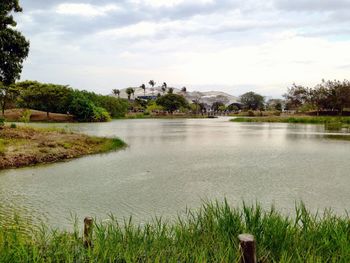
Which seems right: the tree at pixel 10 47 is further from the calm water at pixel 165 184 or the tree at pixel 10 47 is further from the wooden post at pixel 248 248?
the wooden post at pixel 248 248

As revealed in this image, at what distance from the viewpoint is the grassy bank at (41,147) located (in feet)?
51.3

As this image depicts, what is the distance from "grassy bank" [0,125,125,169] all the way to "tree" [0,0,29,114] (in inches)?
128

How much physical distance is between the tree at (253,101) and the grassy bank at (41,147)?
104 m

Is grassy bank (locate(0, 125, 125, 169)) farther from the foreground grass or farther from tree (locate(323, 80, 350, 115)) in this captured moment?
tree (locate(323, 80, 350, 115))

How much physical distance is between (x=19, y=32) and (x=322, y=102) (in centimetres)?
5585

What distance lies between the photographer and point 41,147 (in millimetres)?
17797

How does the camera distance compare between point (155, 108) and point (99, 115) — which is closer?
point (99, 115)

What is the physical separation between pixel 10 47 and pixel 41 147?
24.4 feet

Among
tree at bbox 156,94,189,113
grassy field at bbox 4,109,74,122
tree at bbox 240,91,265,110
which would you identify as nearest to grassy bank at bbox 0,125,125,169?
grassy field at bbox 4,109,74,122

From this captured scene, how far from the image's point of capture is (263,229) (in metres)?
5.12

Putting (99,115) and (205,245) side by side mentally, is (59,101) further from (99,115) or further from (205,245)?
(205,245)

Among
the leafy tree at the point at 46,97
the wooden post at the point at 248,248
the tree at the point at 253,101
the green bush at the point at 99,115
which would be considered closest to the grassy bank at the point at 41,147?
the wooden post at the point at 248,248

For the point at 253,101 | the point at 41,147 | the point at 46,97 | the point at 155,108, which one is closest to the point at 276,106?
the point at 253,101

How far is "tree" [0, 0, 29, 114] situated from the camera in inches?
818
